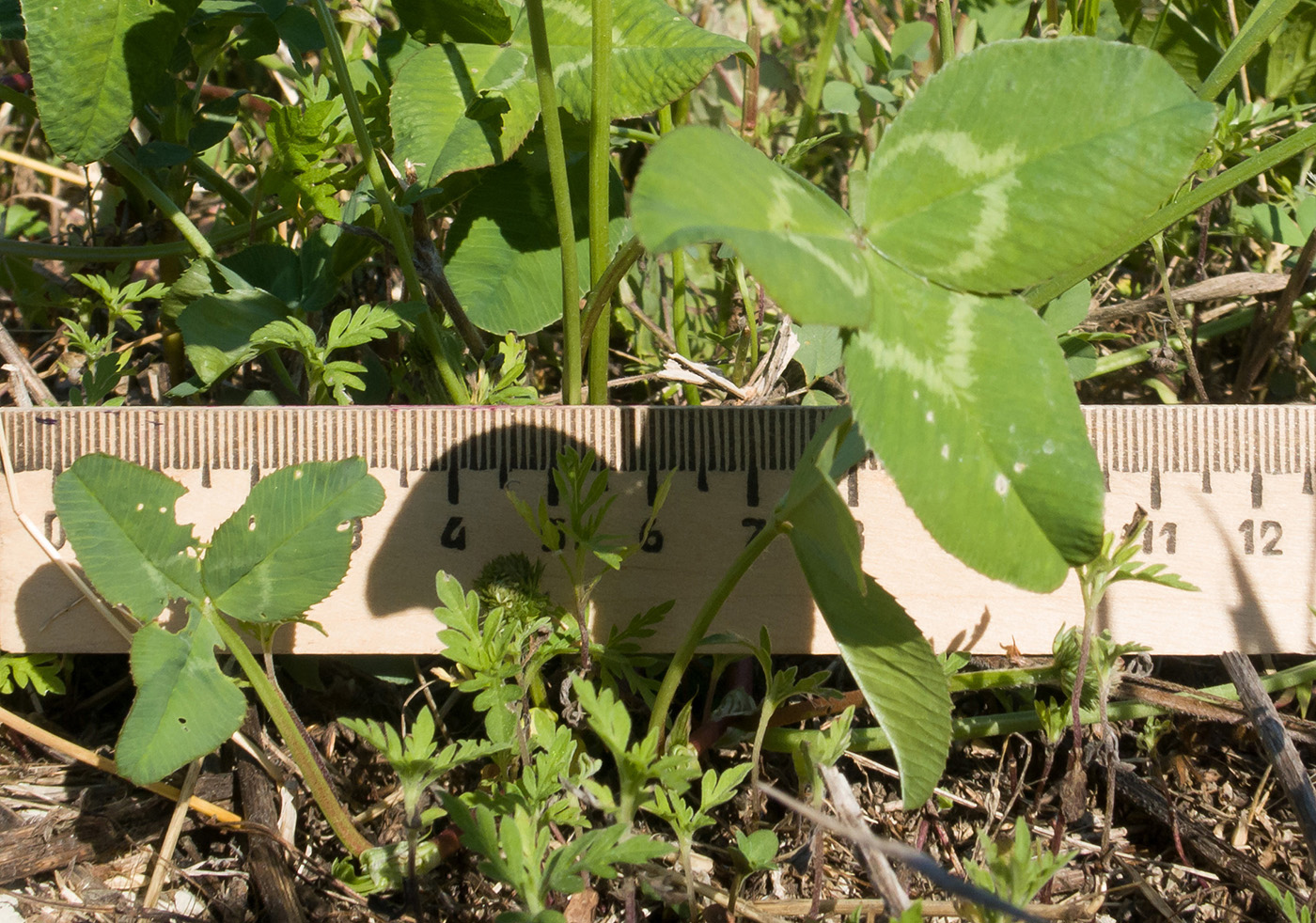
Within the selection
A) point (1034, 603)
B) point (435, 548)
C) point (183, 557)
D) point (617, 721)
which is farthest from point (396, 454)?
point (1034, 603)

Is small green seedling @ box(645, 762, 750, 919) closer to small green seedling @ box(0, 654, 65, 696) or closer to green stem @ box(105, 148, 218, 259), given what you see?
small green seedling @ box(0, 654, 65, 696)

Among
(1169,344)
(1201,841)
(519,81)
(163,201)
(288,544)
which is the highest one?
(519,81)

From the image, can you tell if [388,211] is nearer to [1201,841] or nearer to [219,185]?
[219,185]

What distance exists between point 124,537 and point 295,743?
0.40 metres

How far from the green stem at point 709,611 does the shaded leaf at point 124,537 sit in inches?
27.8

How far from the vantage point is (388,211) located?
1748 millimetres

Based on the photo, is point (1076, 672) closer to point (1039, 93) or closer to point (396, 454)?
point (1039, 93)

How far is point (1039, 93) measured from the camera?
3.62 ft

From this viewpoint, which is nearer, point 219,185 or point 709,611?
point 709,611

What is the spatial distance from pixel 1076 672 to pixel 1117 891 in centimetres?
38

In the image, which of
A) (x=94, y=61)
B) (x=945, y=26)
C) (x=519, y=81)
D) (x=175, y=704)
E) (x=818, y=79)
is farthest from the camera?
(x=818, y=79)

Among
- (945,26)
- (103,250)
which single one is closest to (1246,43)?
(945,26)

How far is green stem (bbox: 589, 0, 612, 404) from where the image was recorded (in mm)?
1550

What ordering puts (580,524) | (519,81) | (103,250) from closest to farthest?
1. (580,524)
2. (519,81)
3. (103,250)
